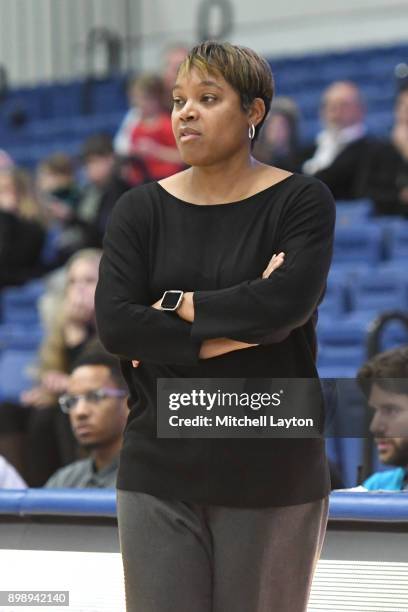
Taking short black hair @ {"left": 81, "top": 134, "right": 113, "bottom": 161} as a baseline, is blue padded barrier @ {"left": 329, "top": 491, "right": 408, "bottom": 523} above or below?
above

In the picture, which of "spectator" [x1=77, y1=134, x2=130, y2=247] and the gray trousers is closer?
the gray trousers

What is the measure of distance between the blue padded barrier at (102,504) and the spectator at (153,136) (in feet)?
15.2

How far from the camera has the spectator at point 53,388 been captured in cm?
500

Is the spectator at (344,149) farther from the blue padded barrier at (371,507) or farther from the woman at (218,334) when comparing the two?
the woman at (218,334)

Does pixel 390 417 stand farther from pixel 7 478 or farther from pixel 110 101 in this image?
pixel 110 101

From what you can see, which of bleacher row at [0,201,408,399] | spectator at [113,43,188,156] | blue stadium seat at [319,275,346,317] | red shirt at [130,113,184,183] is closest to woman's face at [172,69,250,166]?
bleacher row at [0,201,408,399]

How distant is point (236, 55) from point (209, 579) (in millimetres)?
805

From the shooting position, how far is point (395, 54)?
32.1ft

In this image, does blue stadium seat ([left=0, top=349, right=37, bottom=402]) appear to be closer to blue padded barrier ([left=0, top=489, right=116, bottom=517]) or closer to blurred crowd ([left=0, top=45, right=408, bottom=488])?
blurred crowd ([left=0, top=45, right=408, bottom=488])

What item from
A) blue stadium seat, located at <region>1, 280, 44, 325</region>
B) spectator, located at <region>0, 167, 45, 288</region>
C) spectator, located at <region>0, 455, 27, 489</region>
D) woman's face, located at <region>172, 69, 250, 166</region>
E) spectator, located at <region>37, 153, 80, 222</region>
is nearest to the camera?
woman's face, located at <region>172, 69, 250, 166</region>

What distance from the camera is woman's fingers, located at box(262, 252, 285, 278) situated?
1915 mm

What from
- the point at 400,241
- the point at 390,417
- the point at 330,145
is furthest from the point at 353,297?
the point at 390,417

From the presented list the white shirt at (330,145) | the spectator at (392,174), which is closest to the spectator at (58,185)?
the white shirt at (330,145)

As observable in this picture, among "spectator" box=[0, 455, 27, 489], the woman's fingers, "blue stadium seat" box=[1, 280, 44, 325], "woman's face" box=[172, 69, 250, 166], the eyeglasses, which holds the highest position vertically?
"woman's face" box=[172, 69, 250, 166]
